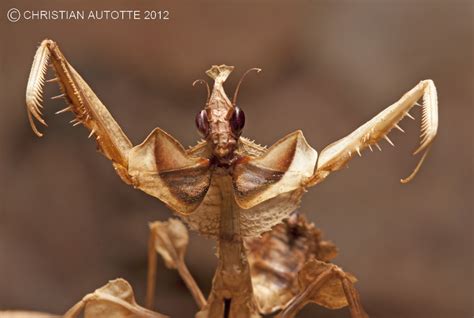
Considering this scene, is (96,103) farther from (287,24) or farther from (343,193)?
(343,193)

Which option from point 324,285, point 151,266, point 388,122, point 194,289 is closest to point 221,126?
point 388,122

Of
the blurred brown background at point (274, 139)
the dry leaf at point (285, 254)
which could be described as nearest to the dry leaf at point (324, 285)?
the dry leaf at point (285, 254)

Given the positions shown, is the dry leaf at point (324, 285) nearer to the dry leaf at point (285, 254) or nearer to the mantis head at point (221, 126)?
the dry leaf at point (285, 254)

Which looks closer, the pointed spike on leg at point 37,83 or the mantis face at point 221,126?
the pointed spike on leg at point 37,83

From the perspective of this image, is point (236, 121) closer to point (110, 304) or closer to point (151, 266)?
point (110, 304)

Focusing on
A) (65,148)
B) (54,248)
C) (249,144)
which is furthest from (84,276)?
(249,144)

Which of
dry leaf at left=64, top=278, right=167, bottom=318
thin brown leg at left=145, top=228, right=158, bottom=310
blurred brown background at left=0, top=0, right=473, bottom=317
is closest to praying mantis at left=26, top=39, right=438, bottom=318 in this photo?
dry leaf at left=64, top=278, right=167, bottom=318

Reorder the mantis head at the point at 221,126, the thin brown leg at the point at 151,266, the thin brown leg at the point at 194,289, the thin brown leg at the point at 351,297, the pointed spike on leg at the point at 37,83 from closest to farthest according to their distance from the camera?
the pointed spike on leg at the point at 37,83 < the mantis head at the point at 221,126 < the thin brown leg at the point at 351,297 < the thin brown leg at the point at 194,289 < the thin brown leg at the point at 151,266
